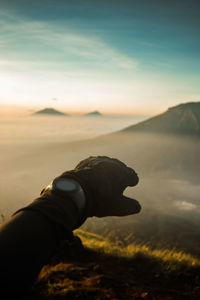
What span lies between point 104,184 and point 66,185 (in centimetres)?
38

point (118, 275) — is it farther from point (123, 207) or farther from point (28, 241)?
point (28, 241)

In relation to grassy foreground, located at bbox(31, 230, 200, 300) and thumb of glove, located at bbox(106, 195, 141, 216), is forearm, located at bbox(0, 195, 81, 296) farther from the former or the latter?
grassy foreground, located at bbox(31, 230, 200, 300)

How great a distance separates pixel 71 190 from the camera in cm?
177

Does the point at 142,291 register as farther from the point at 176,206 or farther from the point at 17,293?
the point at 176,206

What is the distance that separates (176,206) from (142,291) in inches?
7499

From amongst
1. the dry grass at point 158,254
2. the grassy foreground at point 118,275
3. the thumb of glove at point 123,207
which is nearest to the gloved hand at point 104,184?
the thumb of glove at point 123,207

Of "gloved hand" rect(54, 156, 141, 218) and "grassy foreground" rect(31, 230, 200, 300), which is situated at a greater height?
"gloved hand" rect(54, 156, 141, 218)

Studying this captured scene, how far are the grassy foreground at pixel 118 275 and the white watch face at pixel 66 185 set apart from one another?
9.92 ft

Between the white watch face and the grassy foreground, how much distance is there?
119 inches

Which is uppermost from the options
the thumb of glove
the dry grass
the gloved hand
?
the gloved hand

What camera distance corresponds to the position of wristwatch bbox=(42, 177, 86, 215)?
177 centimetres

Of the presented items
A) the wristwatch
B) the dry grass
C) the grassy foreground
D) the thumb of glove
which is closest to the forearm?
the wristwatch

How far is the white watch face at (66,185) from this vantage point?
5.83 feet

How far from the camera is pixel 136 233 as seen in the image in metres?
120
